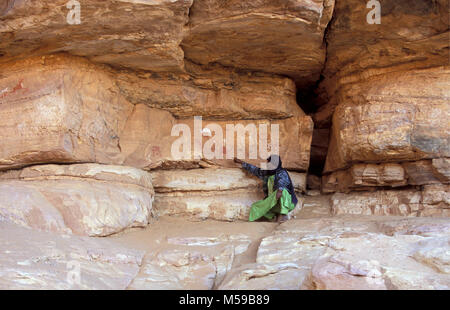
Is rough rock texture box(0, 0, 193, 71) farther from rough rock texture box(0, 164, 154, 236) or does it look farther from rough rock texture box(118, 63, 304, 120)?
rough rock texture box(0, 164, 154, 236)

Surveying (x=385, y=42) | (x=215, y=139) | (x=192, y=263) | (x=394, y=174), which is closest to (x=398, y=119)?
(x=394, y=174)

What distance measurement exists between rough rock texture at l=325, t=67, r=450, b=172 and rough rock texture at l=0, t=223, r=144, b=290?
11.0 feet

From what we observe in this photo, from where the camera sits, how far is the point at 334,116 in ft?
20.6

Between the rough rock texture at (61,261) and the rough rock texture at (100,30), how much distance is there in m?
2.25

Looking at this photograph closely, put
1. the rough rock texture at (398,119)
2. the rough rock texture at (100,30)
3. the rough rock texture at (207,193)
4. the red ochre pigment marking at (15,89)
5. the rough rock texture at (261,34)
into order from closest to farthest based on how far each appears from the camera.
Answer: the rough rock texture at (100,30) → the rough rock texture at (261,34) → the red ochre pigment marking at (15,89) → the rough rock texture at (398,119) → the rough rock texture at (207,193)

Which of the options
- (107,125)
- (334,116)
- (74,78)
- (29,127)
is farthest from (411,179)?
(29,127)

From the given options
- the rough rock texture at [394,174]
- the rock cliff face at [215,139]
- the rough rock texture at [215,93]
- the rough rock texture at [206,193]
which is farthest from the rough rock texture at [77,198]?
the rough rock texture at [394,174]

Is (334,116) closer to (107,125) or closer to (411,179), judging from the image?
(411,179)

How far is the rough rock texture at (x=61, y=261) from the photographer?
10.2 feet

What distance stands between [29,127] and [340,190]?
14.4ft

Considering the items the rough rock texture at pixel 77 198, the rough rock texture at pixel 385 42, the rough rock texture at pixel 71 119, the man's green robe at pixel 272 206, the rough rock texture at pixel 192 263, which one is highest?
the rough rock texture at pixel 385 42

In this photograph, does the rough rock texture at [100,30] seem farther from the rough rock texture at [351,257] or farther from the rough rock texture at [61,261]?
the rough rock texture at [351,257]

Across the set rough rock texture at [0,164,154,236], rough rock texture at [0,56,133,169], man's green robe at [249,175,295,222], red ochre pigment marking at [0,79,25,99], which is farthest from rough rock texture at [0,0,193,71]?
man's green robe at [249,175,295,222]

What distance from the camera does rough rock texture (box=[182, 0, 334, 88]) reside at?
15.5 feet
